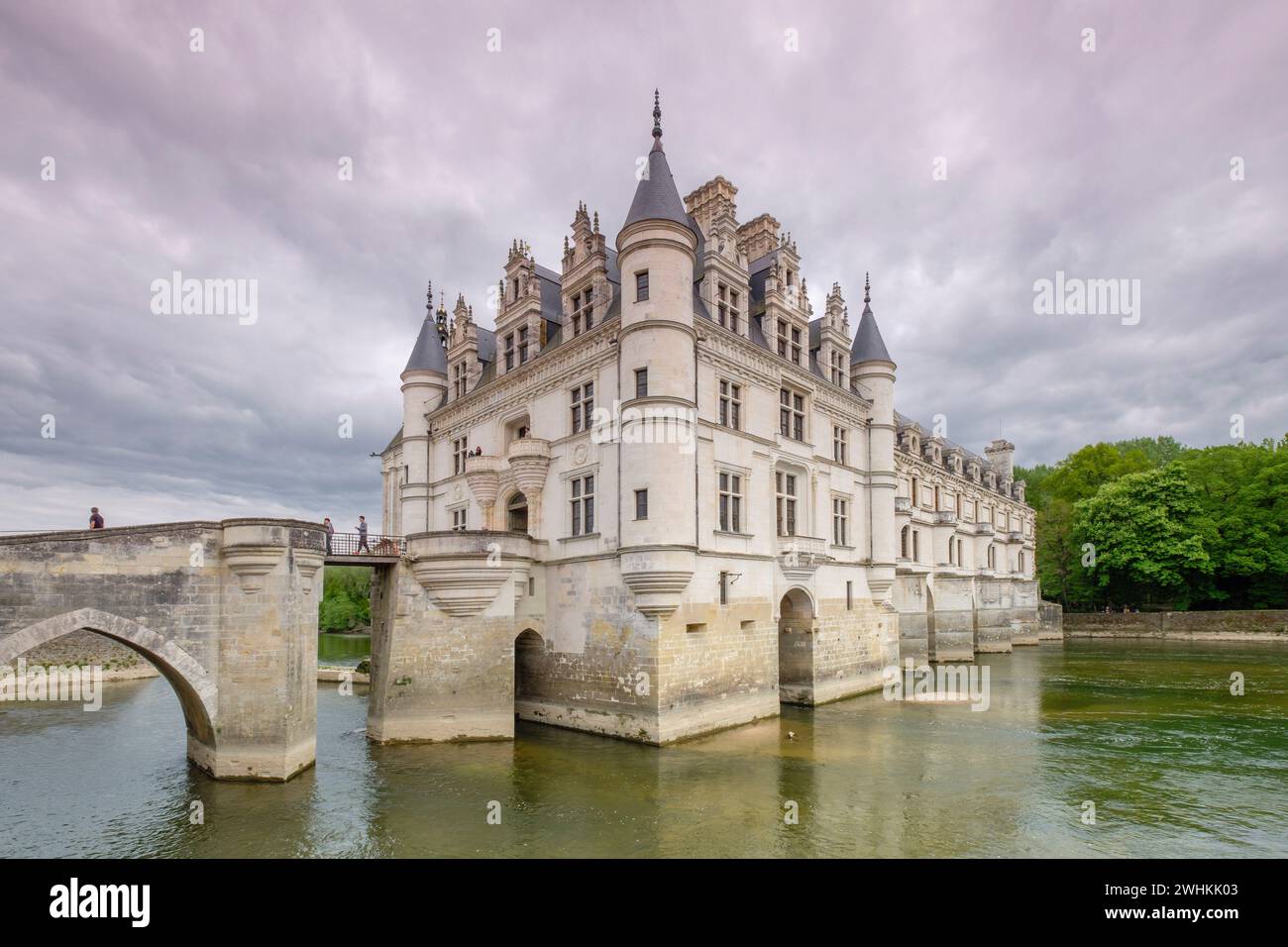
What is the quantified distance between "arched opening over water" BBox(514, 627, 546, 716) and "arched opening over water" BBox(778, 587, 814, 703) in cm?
960

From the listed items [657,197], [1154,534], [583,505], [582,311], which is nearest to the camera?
[657,197]

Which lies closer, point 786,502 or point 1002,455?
point 786,502

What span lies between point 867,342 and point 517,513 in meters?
18.7

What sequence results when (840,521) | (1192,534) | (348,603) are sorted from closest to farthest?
(840,521), (1192,534), (348,603)

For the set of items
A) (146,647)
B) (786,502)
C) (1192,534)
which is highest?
(786,502)

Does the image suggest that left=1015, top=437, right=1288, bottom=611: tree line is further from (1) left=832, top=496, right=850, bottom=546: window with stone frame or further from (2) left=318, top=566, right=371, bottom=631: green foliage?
(2) left=318, top=566, right=371, bottom=631: green foliage

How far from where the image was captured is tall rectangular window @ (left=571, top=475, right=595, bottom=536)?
79.1 ft

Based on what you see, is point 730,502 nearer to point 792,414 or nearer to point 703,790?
point 792,414

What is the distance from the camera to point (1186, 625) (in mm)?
61125

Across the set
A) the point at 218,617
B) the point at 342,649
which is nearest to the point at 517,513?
the point at 218,617

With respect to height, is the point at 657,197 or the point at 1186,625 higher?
the point at 657,197

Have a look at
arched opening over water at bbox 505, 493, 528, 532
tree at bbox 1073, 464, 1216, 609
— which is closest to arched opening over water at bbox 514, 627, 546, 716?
arched opening over water at bbox 505, 493, 528, 532
